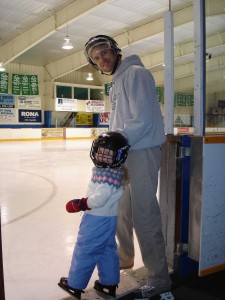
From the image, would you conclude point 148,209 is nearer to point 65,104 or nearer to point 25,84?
point 25,84

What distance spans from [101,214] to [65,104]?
Result: 68.1ft

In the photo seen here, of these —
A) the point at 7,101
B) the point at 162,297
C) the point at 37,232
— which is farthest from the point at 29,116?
the point at 162,297

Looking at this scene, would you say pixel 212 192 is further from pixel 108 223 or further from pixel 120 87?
pixel 120 87

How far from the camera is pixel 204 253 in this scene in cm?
206

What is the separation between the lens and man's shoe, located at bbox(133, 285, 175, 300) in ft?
6.29

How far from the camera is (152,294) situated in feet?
6.32

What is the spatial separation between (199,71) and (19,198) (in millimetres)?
3324

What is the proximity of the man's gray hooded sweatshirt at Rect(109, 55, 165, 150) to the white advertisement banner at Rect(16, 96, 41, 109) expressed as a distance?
63.7 ft

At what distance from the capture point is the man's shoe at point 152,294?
75.5 inches

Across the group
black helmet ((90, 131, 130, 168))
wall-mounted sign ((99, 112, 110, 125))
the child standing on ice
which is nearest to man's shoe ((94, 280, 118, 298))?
the child standing on ice

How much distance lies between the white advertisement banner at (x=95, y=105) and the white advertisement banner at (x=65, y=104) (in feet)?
3.51

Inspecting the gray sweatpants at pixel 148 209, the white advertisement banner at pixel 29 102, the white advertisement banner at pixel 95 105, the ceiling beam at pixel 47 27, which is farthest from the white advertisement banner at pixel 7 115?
the gray sweatpants at pixel 148 209

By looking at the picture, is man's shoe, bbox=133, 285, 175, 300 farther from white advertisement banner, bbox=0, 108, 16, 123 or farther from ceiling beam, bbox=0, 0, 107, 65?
white advertisement banner, bbox=0, 108, 16, 123

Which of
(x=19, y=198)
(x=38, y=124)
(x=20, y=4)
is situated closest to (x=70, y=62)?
(x=38, y=124)
